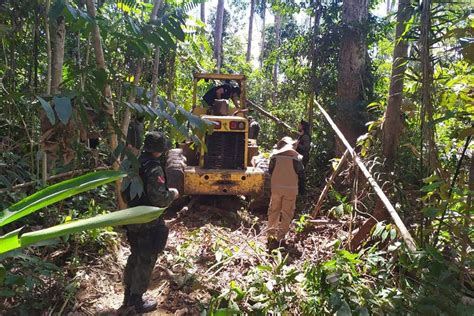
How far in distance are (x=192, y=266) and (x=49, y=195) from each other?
3547 mm

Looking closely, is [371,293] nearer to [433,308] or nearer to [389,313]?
[389,313]

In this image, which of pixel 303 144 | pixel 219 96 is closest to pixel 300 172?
pixel 303 144

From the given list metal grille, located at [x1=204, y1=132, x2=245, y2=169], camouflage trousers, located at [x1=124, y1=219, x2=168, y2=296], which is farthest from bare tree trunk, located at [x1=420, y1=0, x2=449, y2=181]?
metal grille, located at [x1=204, y1=132, x2=245, y2=169]

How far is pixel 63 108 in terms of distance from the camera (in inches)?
65.9

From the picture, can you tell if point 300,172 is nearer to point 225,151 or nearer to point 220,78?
point 225,151

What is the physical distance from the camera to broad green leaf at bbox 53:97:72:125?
5.39ft

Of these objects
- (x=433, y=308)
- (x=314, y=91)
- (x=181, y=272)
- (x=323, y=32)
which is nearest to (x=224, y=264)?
(x=181, y=272)

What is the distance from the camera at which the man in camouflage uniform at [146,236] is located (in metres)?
3.42

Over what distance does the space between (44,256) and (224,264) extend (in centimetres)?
174

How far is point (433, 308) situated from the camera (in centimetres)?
249

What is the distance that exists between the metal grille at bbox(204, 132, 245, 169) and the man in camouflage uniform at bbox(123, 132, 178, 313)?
10.4 ft

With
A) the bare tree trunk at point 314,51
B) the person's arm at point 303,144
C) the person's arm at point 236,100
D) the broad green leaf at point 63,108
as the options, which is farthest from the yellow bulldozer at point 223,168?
the broad green leaf at point 63,108

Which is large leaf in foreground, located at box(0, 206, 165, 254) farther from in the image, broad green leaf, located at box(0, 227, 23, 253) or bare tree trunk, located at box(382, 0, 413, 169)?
bare tree trunk, located at box(382, 0, 413, 169)

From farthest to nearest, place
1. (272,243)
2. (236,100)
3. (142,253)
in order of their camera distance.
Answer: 1. (236,100)
2. (272,243)
3. (142,253)
